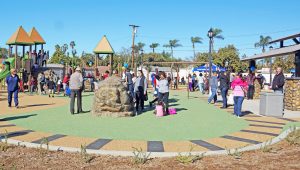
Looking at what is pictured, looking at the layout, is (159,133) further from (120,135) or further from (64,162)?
(64,162)

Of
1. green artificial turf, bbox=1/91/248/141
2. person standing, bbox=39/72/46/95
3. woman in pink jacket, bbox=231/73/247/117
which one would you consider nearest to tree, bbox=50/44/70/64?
person standing, bbox=39/72/46/95

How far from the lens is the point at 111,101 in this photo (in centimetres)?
1051

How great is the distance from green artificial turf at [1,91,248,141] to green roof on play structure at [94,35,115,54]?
21.0 metres

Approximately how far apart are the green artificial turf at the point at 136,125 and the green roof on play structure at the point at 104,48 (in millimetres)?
20975

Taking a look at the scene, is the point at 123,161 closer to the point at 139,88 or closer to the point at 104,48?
the point at 139,88

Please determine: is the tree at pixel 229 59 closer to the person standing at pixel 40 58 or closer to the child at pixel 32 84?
the person standing at pixel 40 58

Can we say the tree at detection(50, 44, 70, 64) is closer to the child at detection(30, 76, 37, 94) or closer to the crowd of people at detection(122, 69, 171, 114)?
the child at detection(30, 76, 37, 94)

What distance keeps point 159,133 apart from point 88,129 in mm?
1924

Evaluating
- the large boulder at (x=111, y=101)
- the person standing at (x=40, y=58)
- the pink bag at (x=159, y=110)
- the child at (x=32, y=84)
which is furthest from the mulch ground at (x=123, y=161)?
the person standing at (x=40, y=58)

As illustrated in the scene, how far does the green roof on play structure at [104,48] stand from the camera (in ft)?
105

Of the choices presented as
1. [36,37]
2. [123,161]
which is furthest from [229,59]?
[123,161]

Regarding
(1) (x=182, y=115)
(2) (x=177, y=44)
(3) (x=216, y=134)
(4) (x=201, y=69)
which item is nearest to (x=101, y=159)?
(3) (x=216, y=134)

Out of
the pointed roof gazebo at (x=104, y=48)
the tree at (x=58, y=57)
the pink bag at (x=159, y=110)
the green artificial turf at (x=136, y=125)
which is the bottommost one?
the green artificial turf at (x=136, y=125)

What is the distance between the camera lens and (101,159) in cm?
540
